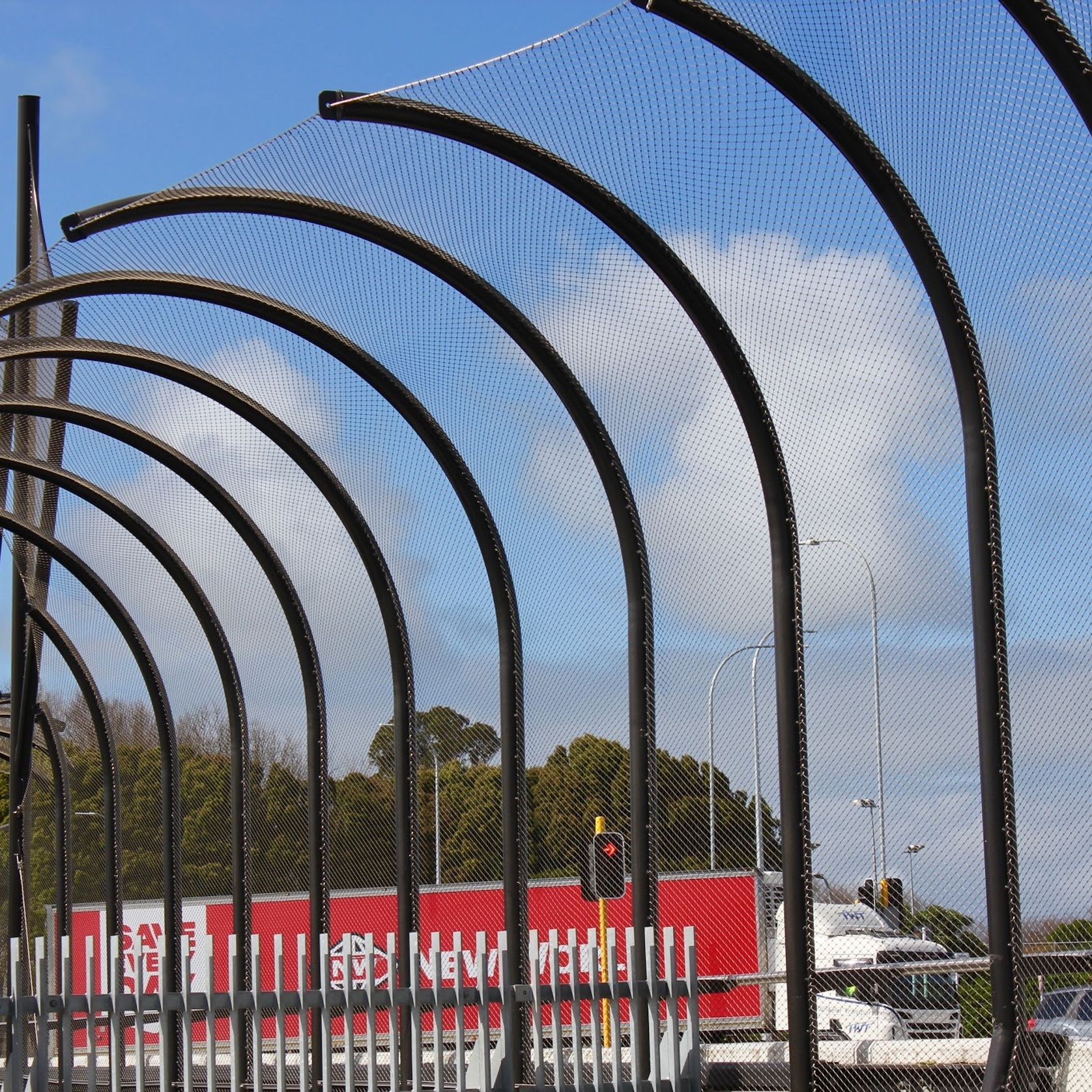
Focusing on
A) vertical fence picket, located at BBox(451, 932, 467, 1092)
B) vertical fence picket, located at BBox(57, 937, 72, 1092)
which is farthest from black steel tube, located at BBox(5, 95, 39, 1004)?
vertical fence picket, located at BBox(451, 932, 467, 1092)

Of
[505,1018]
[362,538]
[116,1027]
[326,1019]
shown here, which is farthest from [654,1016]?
[362,538]

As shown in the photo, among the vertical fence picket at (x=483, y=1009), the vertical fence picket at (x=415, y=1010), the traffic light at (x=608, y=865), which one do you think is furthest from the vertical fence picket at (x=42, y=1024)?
the traffic light at (x=608, y=865)

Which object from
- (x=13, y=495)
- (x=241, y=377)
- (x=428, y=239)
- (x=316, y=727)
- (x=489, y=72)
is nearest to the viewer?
(x=489, y=72)

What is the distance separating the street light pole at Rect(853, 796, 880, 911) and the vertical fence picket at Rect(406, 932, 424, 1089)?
1969 millimetres

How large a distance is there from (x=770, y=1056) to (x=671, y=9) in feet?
17.8

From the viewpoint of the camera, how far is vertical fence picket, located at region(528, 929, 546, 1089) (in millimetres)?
6680

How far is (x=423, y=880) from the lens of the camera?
33.3 feet

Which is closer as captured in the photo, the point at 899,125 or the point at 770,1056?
the point at 899,125

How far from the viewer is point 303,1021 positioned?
677 cm

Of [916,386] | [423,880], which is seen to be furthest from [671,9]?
[423,880]

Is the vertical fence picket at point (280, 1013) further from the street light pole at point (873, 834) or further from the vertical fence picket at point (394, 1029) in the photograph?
the street light pole at point (873, 834)

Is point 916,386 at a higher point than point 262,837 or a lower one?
higher

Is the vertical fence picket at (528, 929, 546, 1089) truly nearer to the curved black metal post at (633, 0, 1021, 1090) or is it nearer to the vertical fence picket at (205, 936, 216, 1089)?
the vertical fence picket at (205, 936, 216, 1089)

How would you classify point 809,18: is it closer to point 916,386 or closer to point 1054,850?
point 916,386
